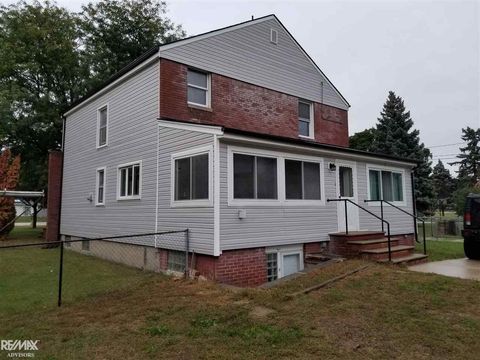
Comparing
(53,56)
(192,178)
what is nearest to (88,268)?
(192,178)

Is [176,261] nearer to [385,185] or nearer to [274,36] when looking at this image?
[385,185]

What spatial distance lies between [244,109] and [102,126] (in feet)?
19.1

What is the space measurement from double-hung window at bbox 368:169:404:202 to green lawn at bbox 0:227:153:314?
7.76 metres

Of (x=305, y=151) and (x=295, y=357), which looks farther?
(x=305, y=151)

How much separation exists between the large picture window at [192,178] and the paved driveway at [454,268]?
18.8ft

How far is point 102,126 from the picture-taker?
48.8 feet

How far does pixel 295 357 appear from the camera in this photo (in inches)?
170

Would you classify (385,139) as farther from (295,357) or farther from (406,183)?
(295,357)

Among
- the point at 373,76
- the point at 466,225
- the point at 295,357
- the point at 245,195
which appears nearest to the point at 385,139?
the point at 373,76

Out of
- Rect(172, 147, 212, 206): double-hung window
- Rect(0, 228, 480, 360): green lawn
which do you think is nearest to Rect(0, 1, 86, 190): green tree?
Rect(172, 147, 212, 206): double-hung window

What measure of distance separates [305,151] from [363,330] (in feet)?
19.4

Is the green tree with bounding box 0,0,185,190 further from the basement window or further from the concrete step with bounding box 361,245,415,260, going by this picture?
the concrete step with bounding box 361,245,415,260

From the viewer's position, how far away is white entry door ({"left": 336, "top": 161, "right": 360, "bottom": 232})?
11391 millimetres

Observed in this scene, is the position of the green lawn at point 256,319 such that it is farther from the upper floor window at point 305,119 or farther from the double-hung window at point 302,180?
the upper floor window at point 305,119
